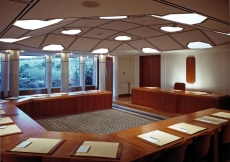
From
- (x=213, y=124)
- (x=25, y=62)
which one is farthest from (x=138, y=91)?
(x=25, y=62)

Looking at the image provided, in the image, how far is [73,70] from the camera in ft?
46.1

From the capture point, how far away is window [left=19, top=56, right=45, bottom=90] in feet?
41.0

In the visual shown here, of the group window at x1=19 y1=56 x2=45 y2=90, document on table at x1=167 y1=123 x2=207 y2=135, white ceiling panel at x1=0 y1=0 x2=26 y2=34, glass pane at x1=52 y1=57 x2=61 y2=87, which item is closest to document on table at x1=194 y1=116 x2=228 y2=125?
document on table at x1=167 y1=123 x2=207 y2=135

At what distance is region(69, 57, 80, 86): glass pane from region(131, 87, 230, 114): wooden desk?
606 centimetres

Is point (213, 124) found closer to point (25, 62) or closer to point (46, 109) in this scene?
point (46, 109)

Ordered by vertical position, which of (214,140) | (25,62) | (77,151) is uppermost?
(25,62)

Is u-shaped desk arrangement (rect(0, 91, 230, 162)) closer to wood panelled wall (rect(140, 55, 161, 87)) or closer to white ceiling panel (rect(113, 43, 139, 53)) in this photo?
white ceiling panel (rect(113, 43, 139, 53))

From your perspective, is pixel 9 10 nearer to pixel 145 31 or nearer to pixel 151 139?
pixel 151 139

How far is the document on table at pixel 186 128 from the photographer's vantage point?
10.1 feet

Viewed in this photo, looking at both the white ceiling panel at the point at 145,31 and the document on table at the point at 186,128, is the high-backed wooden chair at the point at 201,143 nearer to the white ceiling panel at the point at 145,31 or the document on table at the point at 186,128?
the document on table at the point at 186,128

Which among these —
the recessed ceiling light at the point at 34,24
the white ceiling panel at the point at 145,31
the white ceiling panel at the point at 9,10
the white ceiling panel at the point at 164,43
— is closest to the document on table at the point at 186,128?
the white ceiling panel at the point at 9,10

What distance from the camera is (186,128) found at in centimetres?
322

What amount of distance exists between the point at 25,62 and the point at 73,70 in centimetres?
333

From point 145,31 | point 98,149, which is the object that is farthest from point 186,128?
point 145,31
